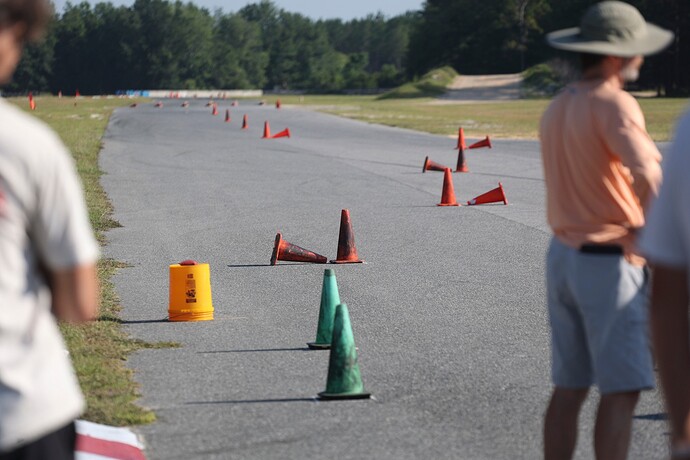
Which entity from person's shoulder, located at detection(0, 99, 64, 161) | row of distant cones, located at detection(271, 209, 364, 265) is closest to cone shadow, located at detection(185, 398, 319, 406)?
person's shoulder, located at detection(0, 99, 64, 161)

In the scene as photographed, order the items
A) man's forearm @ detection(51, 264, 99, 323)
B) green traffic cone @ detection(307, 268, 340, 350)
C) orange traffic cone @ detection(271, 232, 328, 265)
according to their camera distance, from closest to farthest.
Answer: man's forearm @ detection(51, 264, 99, 323) < green traffic cone @ detection(307, 268, 340, 350) < orange traffic cone @ detection(271, 232, 328, 265)

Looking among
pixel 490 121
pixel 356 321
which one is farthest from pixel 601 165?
pixel 490 121

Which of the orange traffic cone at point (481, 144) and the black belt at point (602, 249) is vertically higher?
the black belt at point (602, 249)

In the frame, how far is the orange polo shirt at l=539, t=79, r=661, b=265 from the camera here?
4559 millimetres

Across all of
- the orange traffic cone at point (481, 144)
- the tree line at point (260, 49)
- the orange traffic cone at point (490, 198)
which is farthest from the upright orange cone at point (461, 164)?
the tree line at point (260, 49)

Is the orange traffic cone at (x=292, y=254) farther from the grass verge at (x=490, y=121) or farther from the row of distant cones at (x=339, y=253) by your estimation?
the grass verge at (x=490, y=121)

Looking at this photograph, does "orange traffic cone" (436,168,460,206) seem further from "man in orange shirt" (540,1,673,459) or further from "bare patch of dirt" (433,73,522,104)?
"bare patch of dirt" (433,73,522,104)

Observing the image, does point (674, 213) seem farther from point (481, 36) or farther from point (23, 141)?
point (481, 36)

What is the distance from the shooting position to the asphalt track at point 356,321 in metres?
6.29

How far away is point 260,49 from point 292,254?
187362mm

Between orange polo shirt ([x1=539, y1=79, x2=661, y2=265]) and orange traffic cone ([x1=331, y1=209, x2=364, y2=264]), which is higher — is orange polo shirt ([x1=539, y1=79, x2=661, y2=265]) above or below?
above

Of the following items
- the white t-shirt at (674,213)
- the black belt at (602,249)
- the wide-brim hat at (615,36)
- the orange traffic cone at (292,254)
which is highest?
the wide-brim hat at (615,36)

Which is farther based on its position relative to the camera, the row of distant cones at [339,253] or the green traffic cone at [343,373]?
the row of distant cones at [339,253]

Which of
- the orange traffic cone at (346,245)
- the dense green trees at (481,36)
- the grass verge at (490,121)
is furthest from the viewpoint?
the dense green trees at (481,36)
